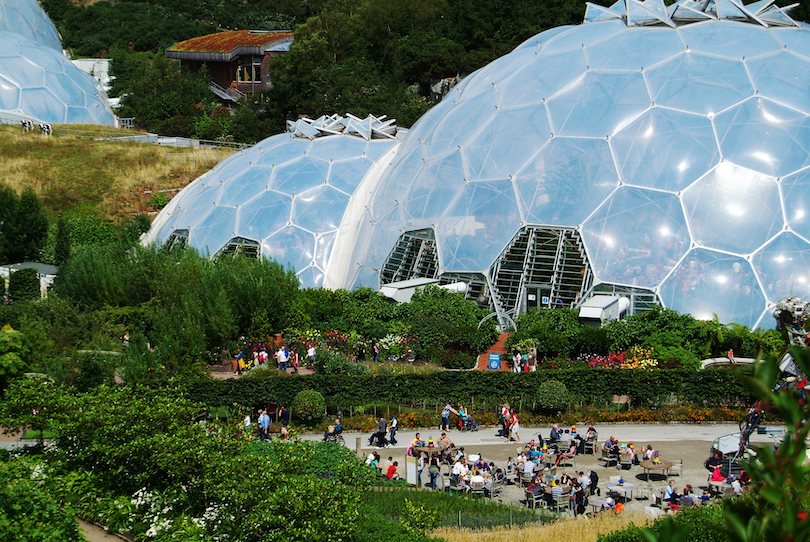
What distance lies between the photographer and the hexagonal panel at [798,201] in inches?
1013

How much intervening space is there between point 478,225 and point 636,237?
5111 millimetres

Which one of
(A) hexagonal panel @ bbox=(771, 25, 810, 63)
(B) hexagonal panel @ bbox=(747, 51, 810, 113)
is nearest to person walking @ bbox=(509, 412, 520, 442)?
(B) hexagonal panel @ bbox=(747, 51, 810, 113)

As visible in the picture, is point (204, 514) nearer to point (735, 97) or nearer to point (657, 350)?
point (657, 350)

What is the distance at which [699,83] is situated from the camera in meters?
28.7

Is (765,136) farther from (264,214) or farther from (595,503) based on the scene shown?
(264,214)

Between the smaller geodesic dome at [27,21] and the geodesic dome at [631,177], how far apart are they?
50.3 m

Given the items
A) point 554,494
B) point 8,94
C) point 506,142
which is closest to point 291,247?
point 506,142

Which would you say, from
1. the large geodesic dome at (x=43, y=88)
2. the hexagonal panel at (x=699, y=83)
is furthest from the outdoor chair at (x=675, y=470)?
the large geodesic dome at (x=43, y=88)

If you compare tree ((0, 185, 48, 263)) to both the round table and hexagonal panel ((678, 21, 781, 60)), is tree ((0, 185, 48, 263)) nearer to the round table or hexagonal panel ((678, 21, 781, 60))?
the round table

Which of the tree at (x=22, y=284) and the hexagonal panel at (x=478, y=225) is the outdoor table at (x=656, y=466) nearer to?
the hexagonal panel at (x=478, y=225)

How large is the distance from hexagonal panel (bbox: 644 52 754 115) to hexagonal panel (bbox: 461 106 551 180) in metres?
3.95

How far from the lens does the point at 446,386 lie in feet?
75.6

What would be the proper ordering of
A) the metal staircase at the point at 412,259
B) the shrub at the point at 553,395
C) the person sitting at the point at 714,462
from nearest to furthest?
the person sitting at the point at 714,462, the shrub at the point at 553,395, the metal staircase at the point at 412,259

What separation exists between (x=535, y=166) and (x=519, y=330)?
591cm
